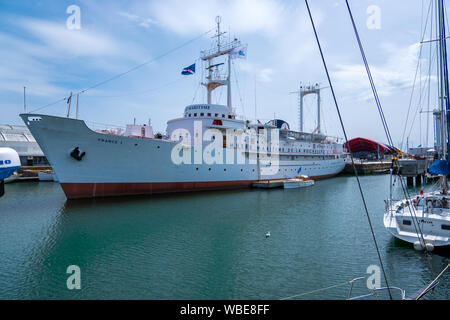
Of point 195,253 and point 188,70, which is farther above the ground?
point 188,70

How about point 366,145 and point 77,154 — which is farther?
point 366,145

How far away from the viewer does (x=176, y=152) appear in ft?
66.8

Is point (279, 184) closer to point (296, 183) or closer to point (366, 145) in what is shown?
point (296, 183)

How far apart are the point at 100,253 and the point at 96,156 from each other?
9915mm

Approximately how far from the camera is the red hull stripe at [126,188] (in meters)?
17.5

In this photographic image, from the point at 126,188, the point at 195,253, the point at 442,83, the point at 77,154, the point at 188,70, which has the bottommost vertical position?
the point at 195,253

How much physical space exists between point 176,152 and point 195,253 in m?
12.2

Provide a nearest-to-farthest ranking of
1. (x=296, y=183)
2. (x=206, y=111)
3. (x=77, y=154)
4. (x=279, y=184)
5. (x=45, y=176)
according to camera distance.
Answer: (x=77, y=154) < (x=206, y=111) < (x=279, y=184) < (x=296, y=183) < (x=45, y=176)

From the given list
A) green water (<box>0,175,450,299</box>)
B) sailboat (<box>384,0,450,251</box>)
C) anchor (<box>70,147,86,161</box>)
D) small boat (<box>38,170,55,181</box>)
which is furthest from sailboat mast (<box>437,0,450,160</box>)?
small boat (<box>38,170,55,181</box>)

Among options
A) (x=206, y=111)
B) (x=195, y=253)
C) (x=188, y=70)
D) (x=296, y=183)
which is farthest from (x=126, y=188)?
(x=296, y=183)

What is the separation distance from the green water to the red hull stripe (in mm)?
1582

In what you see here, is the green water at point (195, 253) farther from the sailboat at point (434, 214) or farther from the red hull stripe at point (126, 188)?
the red hull stripe at point (126, 188)

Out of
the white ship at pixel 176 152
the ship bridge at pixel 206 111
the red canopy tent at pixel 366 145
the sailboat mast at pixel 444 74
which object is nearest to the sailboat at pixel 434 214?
the sailboat mast at pixel 444 74
